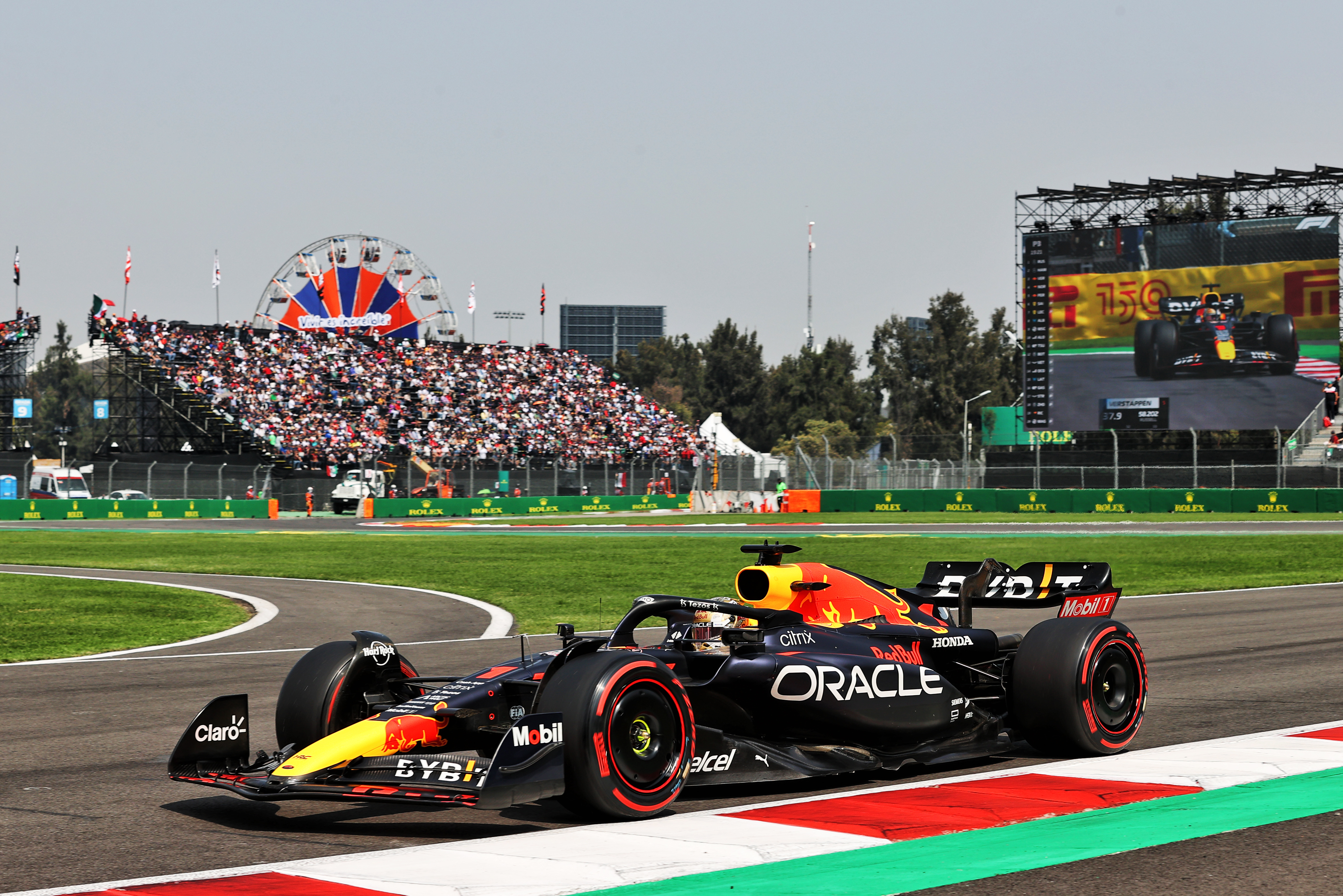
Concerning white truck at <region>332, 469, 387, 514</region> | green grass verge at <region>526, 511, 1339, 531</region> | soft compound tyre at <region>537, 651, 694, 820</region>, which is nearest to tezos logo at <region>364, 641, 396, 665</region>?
soft compound tyre at <region>537, 651, 694, 820</region>

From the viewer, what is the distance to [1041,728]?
25.0 feet

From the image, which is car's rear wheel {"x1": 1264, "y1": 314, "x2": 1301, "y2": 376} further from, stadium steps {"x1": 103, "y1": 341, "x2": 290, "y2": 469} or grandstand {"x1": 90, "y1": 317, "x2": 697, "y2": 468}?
stadium steps {"x1": 103, "y1": 341, "x2": 290, "y2": 469}

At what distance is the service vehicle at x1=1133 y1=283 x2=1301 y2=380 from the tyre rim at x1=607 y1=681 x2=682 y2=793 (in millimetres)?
51490

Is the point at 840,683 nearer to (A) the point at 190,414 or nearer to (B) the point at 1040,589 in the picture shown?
(B) the point at 1040,589

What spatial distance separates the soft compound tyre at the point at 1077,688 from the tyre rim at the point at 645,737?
237cm

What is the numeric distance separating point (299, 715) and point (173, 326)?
64.6 metres

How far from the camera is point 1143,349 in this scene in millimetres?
54938

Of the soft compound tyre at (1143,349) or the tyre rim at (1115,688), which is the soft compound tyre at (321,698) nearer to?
the tyre rim at (1115,688)

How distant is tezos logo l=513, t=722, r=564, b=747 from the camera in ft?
18.9

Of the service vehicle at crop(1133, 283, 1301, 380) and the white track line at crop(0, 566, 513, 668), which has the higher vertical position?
the service vehicle at crop(1133, 283, 1301, 380)

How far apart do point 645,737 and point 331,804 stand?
1720 mm

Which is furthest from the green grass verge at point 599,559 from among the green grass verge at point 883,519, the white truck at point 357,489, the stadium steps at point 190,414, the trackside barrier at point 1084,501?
the stadium steps at point 190,414

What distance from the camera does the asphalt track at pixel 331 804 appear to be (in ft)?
17.1

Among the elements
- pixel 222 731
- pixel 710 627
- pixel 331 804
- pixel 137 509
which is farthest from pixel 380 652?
pixel 137 509
